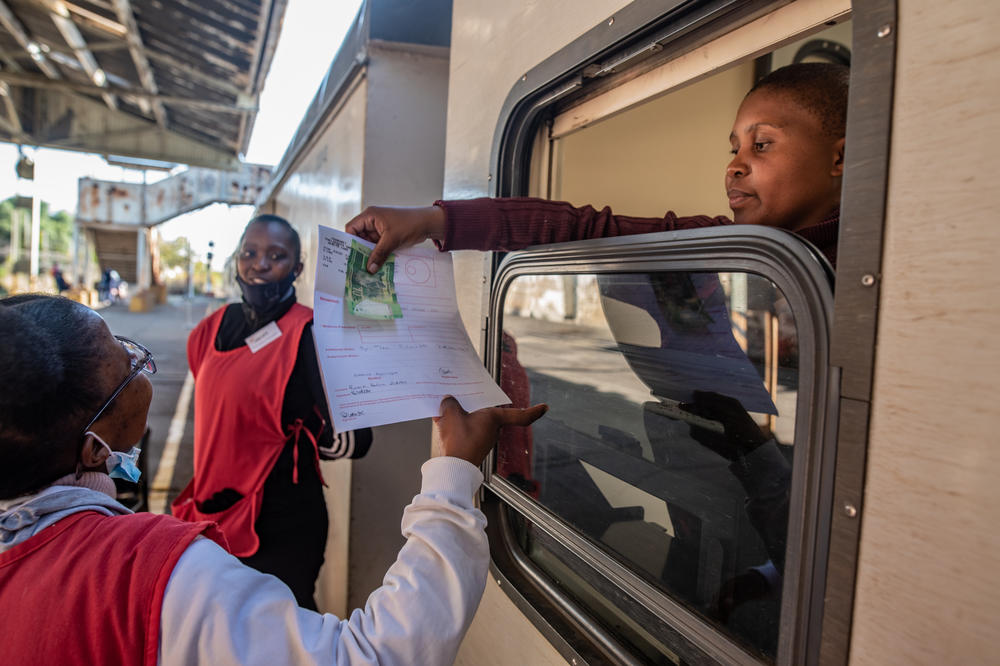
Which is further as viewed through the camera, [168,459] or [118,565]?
[168,459]

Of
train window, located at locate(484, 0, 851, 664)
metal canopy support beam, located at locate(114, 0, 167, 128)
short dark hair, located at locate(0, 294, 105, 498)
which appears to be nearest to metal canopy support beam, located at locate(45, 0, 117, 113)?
metal canopy support beam, located at locate(114, 0, 167, 128)

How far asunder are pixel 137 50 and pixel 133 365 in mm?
11407

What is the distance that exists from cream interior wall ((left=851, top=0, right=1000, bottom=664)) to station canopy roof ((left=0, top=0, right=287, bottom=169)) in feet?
26.6

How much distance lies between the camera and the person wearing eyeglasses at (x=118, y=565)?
2.56 feet

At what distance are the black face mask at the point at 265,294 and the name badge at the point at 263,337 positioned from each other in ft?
0.44

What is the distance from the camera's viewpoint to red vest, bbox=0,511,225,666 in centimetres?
78

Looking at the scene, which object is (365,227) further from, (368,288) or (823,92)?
(823,92)

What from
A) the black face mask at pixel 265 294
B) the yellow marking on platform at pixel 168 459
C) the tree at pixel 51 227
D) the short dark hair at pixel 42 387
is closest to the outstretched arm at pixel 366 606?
the short dark hair at pixel 42 387

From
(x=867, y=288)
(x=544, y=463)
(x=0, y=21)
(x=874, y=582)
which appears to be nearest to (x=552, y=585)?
(x=544, y=463)

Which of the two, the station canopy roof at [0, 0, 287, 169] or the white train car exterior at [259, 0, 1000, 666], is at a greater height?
the station canopy roof at [0, 0, 287, 169]

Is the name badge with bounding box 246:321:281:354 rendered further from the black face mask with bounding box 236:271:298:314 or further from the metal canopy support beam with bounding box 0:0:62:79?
the metal canopy support beam with bounding box 0:0:62:79

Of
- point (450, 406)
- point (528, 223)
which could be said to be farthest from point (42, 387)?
point (528, 223)

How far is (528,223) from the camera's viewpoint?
1.30 meters

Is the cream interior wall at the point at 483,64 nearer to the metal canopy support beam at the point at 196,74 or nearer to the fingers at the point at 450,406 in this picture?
the fingers at the point at 450,406
